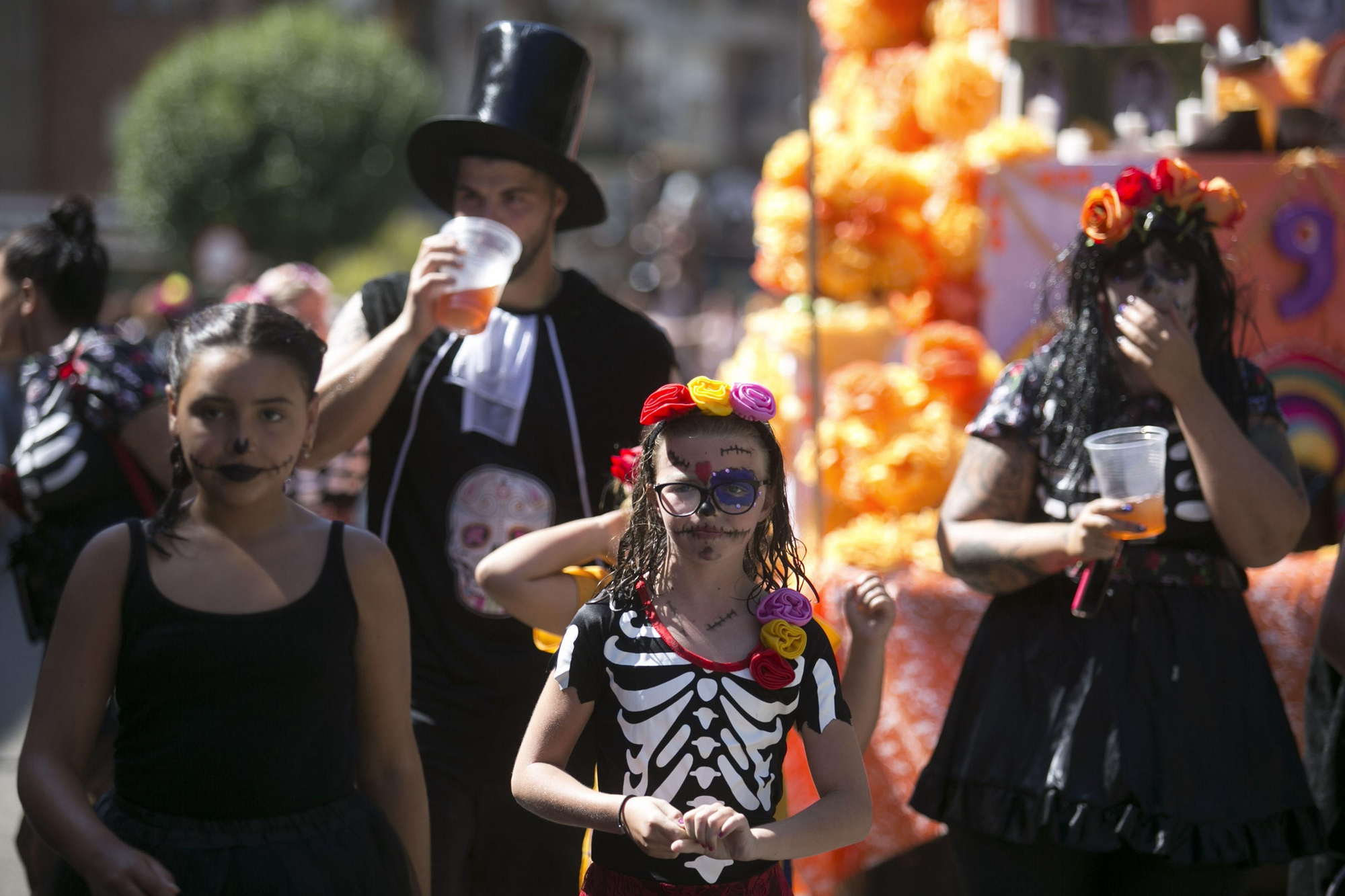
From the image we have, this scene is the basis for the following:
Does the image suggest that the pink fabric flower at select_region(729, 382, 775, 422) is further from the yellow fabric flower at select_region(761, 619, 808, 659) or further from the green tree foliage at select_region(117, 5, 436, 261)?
the green tree foliage at select_region(117, 5, 436, 261)

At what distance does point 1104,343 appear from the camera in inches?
100

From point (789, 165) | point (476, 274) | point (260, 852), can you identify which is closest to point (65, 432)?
point (476, 274)

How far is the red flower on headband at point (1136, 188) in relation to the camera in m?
2.50

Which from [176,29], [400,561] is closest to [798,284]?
[400,561]

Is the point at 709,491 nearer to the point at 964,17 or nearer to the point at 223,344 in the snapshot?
the point at 223,344

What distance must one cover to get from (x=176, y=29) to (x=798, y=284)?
32568 millimetres

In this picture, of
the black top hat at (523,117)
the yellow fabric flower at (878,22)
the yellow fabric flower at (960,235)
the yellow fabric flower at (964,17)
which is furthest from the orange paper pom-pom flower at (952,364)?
the yellow fabric flower at (878,22)

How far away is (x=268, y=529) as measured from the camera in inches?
83.7

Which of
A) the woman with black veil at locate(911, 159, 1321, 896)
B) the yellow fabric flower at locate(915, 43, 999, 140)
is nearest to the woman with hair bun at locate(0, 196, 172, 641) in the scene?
the woman with black veil at locate(911, 159, 1321, 896)

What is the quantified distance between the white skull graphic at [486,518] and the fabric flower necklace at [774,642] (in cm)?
81

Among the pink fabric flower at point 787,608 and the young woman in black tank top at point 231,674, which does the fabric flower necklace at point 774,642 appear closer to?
the pink fabric flower at point 787,608

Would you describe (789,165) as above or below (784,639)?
above

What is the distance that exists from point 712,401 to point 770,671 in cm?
39

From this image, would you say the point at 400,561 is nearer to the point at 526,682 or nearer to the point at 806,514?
the point at 526,682
